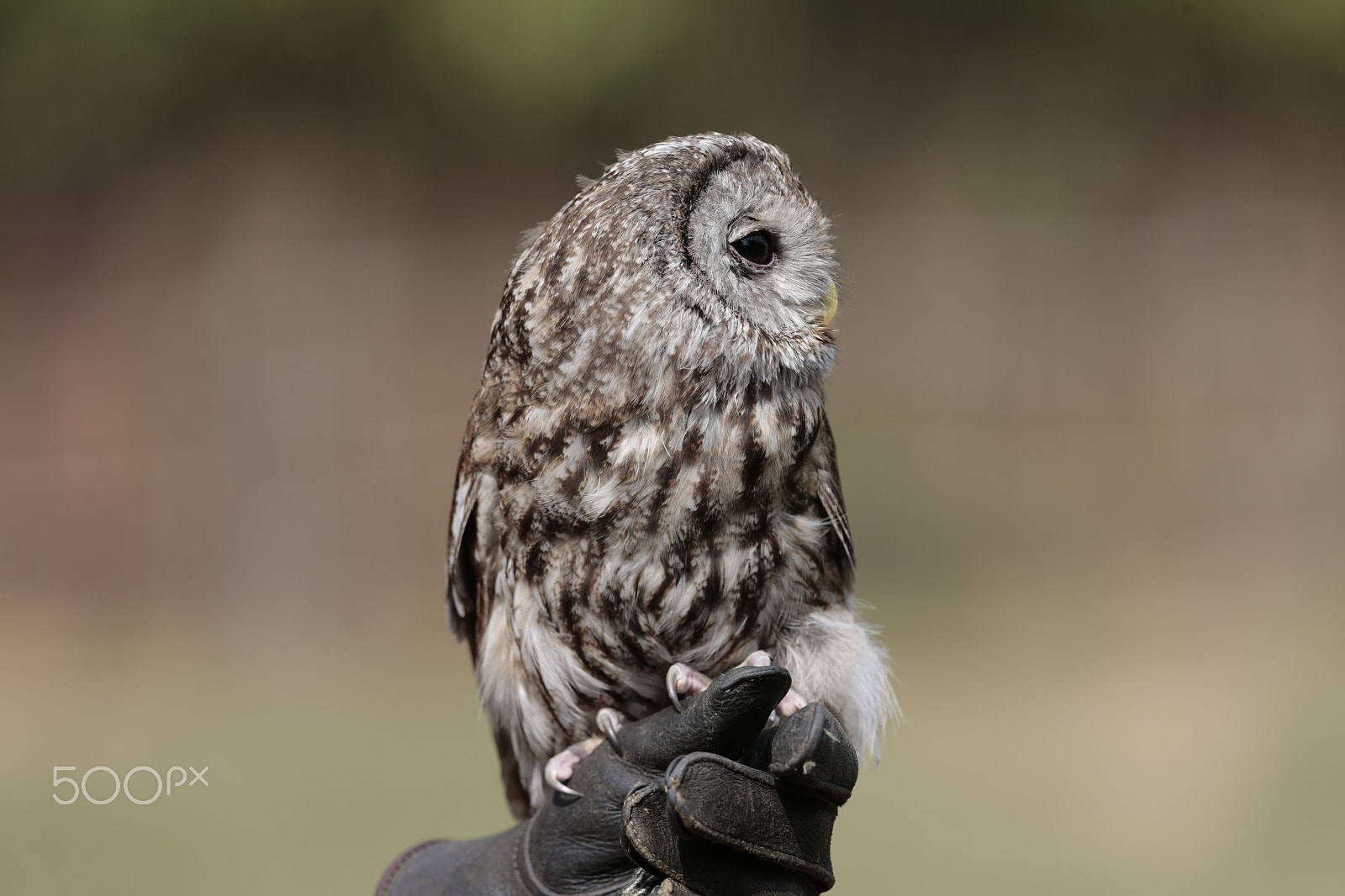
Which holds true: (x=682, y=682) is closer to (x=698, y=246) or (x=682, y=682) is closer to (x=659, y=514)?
(x=659, y=514)

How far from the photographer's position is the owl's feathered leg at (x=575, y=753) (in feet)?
6.12

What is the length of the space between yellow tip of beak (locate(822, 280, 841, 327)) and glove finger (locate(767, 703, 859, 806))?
2.21ft

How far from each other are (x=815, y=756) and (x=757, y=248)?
33.1 inches

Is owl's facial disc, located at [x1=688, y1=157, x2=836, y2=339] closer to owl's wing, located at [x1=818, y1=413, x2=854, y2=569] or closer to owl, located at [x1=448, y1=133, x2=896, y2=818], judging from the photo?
owl, located at [x1=448, y1=133, x2=896, y2=818]

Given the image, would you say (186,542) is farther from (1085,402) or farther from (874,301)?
(1085,402)

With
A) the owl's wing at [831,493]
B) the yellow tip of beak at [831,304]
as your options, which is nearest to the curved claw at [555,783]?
the owl's wing at [831,493]

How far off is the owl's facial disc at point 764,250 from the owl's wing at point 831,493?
208mm

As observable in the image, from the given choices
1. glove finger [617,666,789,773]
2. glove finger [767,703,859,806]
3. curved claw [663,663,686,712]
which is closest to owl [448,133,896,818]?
curved claw [663,663,686,712]

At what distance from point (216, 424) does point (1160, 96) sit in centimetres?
734

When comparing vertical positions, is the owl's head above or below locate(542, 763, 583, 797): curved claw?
above

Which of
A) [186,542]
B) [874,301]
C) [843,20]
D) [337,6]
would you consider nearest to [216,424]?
[186,542]

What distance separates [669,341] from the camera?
166cm

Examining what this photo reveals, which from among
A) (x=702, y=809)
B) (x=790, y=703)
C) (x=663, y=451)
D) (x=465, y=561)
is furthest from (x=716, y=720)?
(x=465, y=561)

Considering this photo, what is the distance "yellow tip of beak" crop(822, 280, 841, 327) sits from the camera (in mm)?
1837
